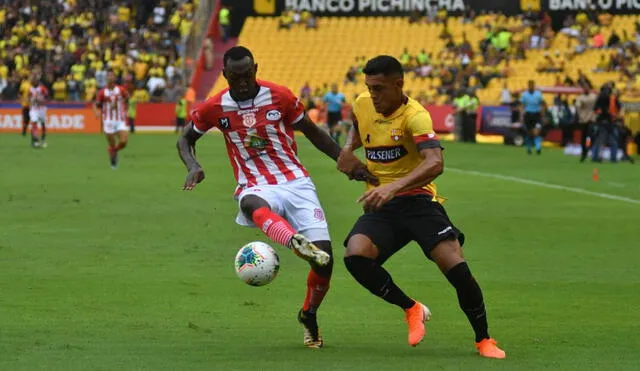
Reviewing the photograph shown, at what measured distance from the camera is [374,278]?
31.1 feet

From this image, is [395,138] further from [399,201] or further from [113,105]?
[113,105]

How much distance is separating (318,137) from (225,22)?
183 feet

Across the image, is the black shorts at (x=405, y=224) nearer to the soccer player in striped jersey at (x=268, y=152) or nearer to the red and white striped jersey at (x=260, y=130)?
the soccer player in striped jersey at (x=268, y=152)

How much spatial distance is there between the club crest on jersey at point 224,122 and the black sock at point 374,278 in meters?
1.39

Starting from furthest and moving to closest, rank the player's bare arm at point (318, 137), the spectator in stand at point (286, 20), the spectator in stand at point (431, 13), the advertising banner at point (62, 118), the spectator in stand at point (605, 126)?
1. the spectator in stand at point (286, 20)
2. the spectator in stand at point (431, 13)
3. the advertising banner at point (62, 118)
4. the spectator in stand at point (605, 126)
5. the player's bare arm at point (318, 137)

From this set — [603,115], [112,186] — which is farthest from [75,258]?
[603,115]

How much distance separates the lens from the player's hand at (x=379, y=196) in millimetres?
9078

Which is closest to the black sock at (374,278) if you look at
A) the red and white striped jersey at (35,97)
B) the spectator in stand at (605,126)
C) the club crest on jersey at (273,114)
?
the club crest on jersey at (273,114)

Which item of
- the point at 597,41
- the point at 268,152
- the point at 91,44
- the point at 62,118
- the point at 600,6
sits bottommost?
the point at 62,118

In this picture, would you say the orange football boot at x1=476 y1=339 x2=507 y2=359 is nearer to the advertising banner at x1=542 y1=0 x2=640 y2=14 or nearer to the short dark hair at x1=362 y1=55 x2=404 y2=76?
the short dark hair at x1=362 y1=55 x2=404 y2=76

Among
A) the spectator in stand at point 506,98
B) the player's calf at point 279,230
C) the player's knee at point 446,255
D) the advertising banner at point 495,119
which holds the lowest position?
the advertising banner at point 495,119

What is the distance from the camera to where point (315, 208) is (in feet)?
33.2

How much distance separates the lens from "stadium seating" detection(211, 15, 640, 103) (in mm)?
59094

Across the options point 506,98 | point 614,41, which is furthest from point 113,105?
point 614,41
